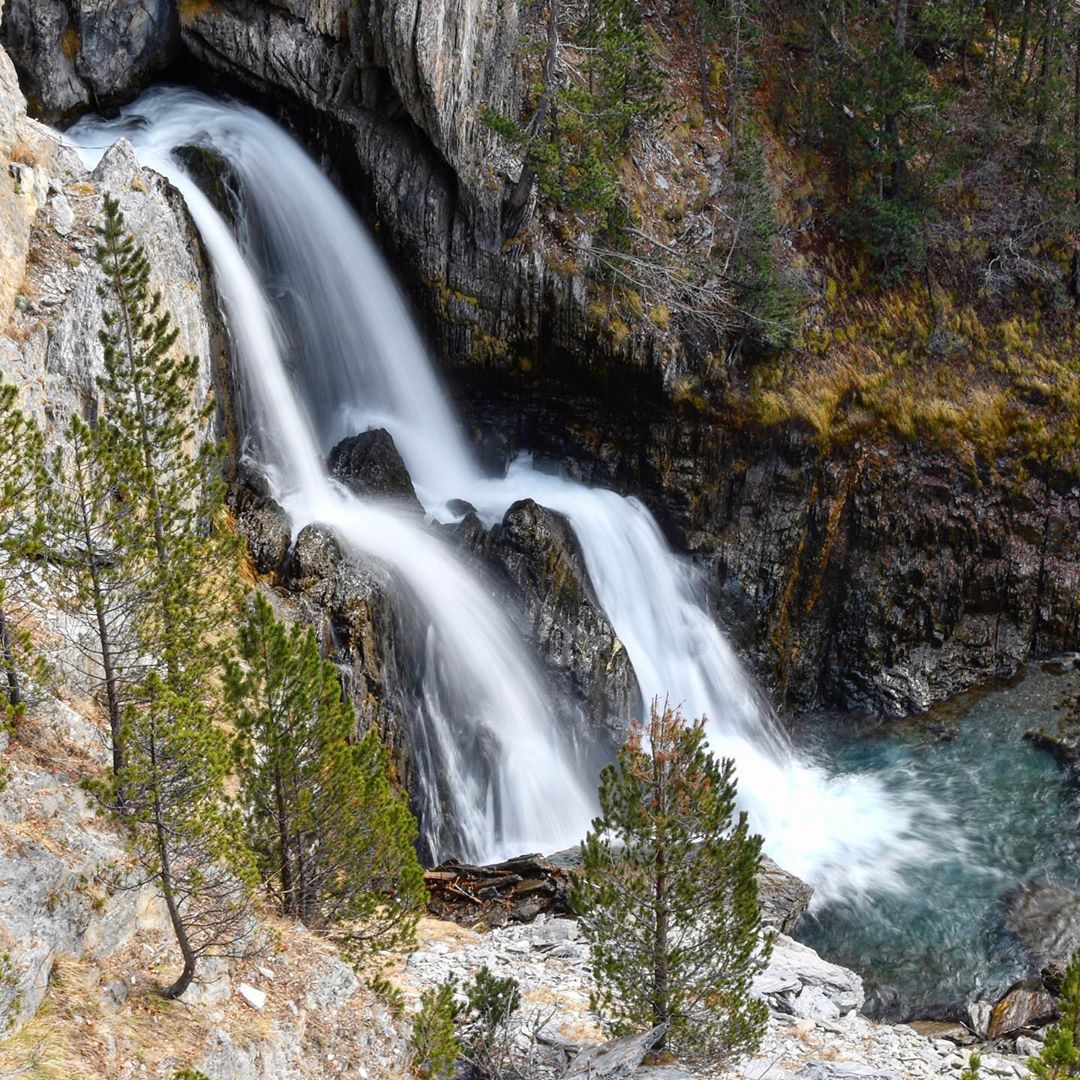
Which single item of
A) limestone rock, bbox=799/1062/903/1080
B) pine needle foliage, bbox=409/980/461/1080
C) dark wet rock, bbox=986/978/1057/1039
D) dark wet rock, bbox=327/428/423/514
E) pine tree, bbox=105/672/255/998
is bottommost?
dark wet rock, bbox=986/978/1057/1039

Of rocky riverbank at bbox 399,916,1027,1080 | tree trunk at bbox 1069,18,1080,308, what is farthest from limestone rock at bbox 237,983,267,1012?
tree trunk at bbox 1069,18,1080,308

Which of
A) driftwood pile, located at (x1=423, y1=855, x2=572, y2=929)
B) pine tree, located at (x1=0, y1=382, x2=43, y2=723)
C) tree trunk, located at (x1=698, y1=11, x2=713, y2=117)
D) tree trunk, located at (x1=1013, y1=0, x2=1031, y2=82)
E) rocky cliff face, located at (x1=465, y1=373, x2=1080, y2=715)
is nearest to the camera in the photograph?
pine tree, located at (x1=0, y1=382, x2=43, y2=723)

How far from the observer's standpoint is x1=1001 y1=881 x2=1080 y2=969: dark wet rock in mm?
18644

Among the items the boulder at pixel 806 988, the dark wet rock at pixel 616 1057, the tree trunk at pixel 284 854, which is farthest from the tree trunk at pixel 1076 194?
the tree trunk at pixel 284 854

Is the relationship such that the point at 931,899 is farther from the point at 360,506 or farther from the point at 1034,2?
the point at 1034,2

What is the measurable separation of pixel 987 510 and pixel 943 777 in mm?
8221

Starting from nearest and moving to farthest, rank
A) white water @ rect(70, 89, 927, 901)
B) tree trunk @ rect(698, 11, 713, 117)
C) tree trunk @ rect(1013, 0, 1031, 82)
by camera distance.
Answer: white water @ rect(70, 89, 927, 901) < tree trunk @ rect(698, 11, 713, 117) < tree trunk @ rect(1013, 0, 1031, 82)

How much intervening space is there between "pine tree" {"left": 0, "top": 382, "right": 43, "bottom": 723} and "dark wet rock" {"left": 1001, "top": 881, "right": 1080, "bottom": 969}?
57.6 ft

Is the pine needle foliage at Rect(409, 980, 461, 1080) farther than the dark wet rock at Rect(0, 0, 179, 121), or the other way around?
the dark wet rock at Rect(0, 0, 179, 121)

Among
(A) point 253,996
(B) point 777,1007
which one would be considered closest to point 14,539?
(A) point 253,996

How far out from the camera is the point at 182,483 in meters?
11.0

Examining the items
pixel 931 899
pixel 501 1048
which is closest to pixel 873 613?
pixel 931 899

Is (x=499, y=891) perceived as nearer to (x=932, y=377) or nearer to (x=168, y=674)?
(x=168, y=674)

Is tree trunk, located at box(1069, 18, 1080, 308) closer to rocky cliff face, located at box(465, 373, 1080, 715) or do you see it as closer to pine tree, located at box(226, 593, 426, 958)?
rocky cliff face, located at box(465, 373, 1080, 715)
